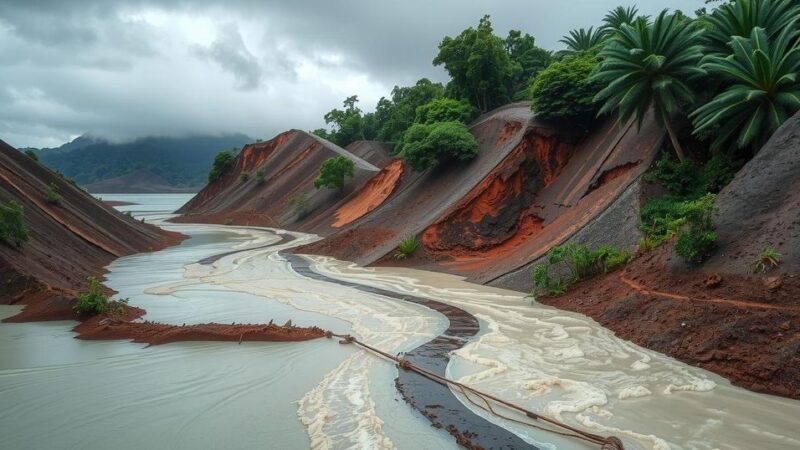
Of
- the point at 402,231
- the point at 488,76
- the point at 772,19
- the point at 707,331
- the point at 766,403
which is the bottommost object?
the point at 766,403

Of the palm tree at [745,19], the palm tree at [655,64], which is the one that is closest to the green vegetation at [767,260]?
the palm tree at [655,64]

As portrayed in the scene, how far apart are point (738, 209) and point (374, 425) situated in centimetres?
1012

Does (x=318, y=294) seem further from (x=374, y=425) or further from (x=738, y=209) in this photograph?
(x=738, y=209)

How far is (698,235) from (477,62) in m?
33.4

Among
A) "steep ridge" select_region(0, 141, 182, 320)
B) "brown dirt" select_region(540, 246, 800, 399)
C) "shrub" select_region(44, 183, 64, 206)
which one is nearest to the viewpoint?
"brown dirt" select_region(540, 246, 800, 399)

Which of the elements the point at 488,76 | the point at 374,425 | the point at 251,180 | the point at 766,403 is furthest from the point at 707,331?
the point at 251,180

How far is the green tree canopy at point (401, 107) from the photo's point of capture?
197 ft

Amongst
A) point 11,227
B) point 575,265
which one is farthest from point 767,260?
point 11,227

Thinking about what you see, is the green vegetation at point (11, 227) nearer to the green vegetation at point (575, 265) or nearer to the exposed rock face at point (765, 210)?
the green vegetation at point (575, 265)

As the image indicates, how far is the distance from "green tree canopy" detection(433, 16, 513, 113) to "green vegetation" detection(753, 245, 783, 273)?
34.7 meters

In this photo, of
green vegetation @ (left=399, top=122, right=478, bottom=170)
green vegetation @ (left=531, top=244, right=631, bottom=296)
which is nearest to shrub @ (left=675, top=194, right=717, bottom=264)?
green vegetation @ (left=531, top=244, right=631, bottom=296)

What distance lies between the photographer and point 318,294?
18250 mm

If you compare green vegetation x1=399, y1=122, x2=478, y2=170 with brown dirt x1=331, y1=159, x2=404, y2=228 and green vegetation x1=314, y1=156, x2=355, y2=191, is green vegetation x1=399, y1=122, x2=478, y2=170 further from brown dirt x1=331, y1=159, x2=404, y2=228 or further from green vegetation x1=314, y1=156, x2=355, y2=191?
green vegetation x1=314, y1=156, x2=355, y2=191

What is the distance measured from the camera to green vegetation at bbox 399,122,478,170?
33031mm
